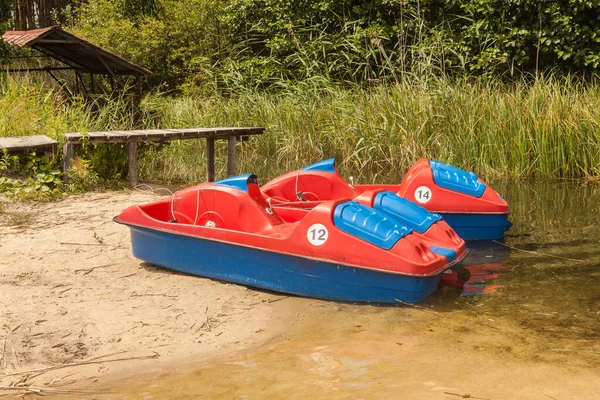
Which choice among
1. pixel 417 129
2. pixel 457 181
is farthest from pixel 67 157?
pixel 457 181

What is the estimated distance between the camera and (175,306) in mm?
5137

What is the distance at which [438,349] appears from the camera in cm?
441

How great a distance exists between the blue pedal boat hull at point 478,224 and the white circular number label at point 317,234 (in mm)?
2111

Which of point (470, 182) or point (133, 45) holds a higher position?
point (133, 45)

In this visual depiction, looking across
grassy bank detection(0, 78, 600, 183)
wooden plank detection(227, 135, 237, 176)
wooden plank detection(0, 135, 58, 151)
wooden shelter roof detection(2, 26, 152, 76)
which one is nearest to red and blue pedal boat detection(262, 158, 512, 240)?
wooden plank detection(0, 135, 58, 151)

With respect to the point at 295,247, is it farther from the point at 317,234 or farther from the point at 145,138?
the point at 145,138

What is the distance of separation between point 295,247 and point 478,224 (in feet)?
7.74

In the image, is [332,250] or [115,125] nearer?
[332,250]

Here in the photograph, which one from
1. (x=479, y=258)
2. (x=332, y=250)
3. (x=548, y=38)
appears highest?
(x=548, y=38)

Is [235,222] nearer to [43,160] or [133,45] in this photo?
[43,160]

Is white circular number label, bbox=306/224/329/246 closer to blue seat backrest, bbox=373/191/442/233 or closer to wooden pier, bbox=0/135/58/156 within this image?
blue seat backrest, bbox=373/191/442/233

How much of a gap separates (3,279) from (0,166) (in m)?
3.57

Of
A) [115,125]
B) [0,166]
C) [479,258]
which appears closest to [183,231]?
[479,258]

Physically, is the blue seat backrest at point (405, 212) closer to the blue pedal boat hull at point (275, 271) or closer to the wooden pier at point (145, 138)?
the blue pedal boat hull at point (275, 271)
